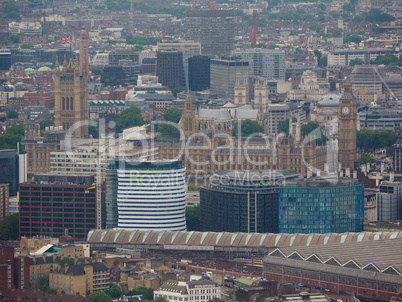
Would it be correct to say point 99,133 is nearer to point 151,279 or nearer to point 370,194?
point 370,194

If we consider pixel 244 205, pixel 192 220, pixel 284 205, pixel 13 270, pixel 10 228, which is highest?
pixel 284 205

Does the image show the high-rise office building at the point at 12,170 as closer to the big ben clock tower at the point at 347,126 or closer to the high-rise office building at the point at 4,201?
the high-rise office building at the point at 4,201

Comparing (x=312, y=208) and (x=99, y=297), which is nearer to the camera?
(x=99, y=297)

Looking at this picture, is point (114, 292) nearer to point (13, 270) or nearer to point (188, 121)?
point (13, 270)

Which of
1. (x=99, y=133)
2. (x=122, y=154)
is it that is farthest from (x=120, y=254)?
(x=99, y=133)

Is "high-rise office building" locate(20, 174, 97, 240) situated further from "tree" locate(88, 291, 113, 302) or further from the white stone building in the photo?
the white stone building

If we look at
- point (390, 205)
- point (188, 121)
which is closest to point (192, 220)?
point (390, 205)

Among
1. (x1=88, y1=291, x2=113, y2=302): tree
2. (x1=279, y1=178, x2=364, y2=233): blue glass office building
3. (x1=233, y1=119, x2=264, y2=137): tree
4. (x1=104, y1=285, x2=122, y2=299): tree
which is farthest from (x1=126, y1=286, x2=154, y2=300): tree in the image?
(x1=233, y1=119, x2=264, y2=137): tree
